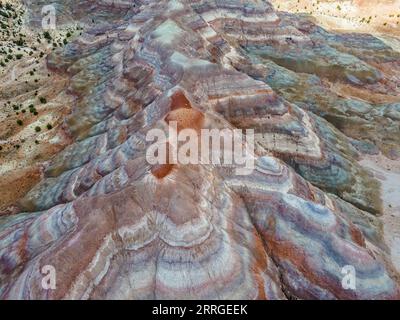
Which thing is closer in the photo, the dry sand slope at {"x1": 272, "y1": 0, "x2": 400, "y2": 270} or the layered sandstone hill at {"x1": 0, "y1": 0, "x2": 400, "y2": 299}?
the layered sandstone hill at {"x1": 0, "y1": 0, "x2": 400, "y2": 299}

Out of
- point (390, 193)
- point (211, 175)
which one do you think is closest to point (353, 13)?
point (390, 193)

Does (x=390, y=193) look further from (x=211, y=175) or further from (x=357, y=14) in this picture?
(x=357, y=14)

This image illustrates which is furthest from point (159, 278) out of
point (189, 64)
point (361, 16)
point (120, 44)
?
point (361, 16)

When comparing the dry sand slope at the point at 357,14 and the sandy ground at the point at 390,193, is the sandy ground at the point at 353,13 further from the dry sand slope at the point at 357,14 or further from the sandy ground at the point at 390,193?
the sandy ground at the point at 390,193

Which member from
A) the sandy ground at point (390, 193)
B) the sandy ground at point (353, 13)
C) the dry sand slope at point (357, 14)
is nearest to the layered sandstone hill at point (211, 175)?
the sandy ground at point (390, 193)

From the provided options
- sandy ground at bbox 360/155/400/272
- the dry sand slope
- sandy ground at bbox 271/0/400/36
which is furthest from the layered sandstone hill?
sandy ground at bbox 271/0/400/36

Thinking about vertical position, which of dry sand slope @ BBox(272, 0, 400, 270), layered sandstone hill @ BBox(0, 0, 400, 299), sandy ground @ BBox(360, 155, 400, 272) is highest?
layered sandstone hill @ BBox(0, 0, 400, 299)

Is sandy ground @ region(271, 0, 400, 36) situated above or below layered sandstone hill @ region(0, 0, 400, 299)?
below

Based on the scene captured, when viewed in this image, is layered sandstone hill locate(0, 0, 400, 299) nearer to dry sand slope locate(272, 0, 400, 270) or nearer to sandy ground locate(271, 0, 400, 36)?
dry sand slope locate(272, 0, 400, 270)
